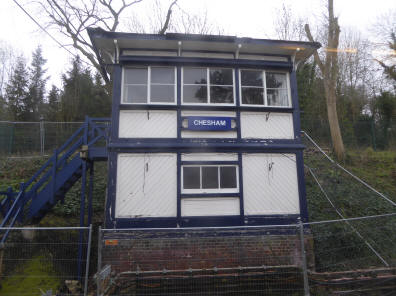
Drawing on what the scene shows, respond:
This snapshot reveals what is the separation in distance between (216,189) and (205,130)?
174cm

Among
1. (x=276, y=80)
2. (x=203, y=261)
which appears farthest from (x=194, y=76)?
(x=203, y=261)

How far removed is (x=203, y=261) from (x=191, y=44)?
20.3ft

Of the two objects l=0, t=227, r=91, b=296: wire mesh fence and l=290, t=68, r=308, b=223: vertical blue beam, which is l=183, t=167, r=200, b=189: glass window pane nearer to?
l=0, t=227, r=91, b=296: wire mesh fence

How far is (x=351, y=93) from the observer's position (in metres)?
21.6

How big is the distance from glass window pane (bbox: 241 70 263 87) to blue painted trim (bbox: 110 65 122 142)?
12.5ft

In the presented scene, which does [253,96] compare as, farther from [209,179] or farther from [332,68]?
[332,68]

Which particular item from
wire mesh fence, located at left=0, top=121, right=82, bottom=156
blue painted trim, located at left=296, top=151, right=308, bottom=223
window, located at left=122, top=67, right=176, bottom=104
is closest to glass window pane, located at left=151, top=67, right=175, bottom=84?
window, located at left=122, top=67, right=176, bottom=104

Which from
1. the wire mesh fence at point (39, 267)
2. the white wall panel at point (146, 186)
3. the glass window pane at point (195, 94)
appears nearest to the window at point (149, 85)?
the glass window pane at point (195, 94)

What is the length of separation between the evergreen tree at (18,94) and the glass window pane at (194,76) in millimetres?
20159

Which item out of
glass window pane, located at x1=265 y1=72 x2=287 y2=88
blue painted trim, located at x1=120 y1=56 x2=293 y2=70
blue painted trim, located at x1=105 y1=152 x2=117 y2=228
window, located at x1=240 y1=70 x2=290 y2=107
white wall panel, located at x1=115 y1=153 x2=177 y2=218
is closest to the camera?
blue painted trim, located at x1=105 y1=152 x2=117 y2=228

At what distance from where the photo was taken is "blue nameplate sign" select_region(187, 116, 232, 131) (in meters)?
7.55

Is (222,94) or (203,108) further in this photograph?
(222,94)

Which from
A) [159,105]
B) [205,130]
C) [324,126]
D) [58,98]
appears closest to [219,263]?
[205,130]

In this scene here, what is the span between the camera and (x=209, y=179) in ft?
24.6
